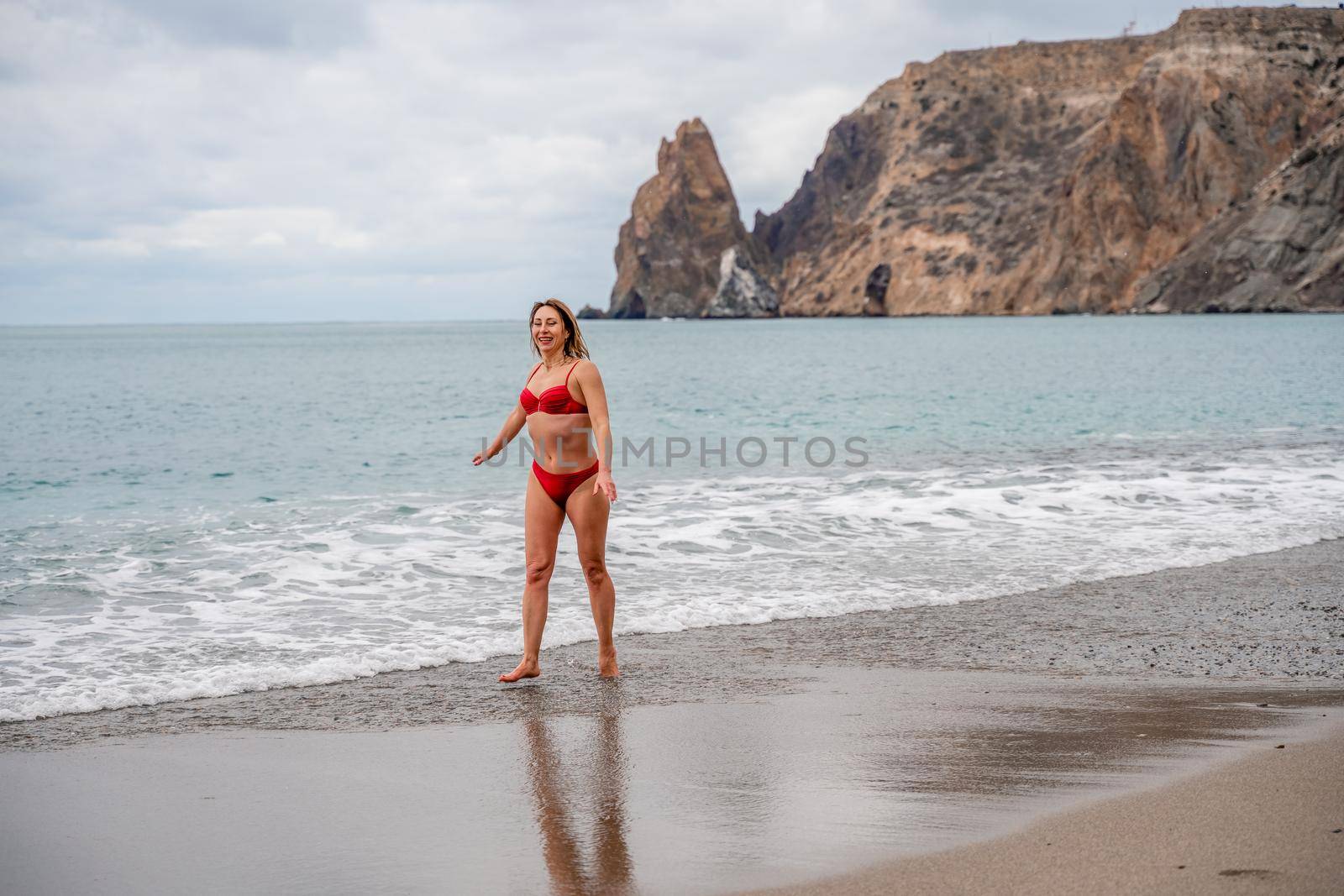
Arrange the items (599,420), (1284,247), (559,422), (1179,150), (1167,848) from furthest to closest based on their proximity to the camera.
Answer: (1179,150) → (1284,247) → (559,422) → (599,420) → (1167,848)

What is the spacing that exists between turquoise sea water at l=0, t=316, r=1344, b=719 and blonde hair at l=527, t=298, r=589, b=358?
1804 millimetres

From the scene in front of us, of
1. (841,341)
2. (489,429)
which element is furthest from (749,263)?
(489,429)

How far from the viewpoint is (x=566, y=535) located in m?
10.5

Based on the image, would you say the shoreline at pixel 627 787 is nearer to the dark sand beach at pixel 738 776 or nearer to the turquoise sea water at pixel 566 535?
the dark sand beach at pixel 738 776

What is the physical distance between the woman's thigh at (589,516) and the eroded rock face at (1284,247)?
340 feet

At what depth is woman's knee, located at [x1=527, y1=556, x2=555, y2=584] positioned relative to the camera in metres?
5.76

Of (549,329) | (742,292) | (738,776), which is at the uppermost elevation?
(742,292)

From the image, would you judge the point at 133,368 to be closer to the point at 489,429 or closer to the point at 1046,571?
the point at 489,429

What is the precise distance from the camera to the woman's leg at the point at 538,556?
573 cm

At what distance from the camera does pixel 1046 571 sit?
336 inches

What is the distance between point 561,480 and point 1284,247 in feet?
353

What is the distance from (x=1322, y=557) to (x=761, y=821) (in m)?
6.92

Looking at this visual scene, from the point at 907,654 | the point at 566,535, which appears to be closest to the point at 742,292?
the point at 566,535

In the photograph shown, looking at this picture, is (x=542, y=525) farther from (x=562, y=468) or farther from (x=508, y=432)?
(x=508, y=432)
